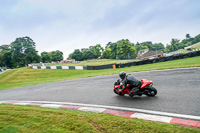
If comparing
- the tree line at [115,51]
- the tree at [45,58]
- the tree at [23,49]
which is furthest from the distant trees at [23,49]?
the tree at [45,58]

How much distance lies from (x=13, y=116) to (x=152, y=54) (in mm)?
59314

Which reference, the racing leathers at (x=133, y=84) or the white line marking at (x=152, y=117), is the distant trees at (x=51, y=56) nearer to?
the racing leathers at (x=133, y=84)

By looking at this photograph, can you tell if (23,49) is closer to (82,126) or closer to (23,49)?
(23,49)

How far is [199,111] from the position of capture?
13.3 ft

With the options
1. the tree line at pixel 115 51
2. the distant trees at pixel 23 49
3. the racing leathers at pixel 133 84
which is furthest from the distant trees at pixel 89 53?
the racing leathers at pixel 133 84

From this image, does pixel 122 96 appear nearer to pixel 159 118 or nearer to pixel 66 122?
pixel 159 118

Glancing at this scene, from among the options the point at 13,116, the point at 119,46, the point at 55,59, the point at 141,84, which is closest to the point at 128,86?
the point at 141,84

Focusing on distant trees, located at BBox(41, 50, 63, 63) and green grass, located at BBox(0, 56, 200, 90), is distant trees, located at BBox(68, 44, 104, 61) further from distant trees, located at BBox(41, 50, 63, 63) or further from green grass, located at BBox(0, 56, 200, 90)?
green grass, located at BBox(0, 56, 200, 90)

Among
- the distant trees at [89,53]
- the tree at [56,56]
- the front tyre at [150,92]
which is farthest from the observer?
the tree at [56,56]

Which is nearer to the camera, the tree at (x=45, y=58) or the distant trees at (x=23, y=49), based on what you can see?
the distant trees at (x=23, y=49)

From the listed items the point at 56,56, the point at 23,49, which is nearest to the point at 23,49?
the point at 23,49

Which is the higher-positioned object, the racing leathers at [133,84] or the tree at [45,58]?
the tree at [45,58]

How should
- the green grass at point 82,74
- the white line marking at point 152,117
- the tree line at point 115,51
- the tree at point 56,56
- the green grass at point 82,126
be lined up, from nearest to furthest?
the green grass at point 82,126 < the white line marking at point 152,117 < the green grass at point 82,74 < the tree line at point 115,51 < the tree at point 56,56

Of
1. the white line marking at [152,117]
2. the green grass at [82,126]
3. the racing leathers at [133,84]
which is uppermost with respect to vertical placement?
the racing leathers at [133,84]
